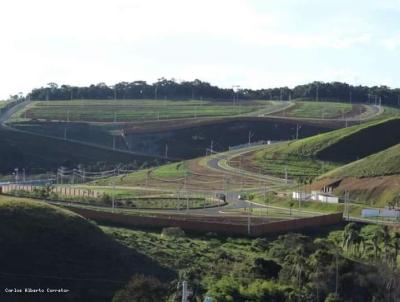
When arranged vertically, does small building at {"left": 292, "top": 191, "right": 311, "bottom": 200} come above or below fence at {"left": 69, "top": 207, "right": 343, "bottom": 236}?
below

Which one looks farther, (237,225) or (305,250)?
(237,225)

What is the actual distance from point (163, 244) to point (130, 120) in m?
130

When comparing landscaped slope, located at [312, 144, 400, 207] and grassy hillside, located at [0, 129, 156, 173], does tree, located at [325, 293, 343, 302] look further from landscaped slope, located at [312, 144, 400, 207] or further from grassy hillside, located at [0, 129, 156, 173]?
grassy hillside, located at [0, 129, 156, 173]

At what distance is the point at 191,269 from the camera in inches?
1987

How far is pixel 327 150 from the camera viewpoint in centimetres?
13850

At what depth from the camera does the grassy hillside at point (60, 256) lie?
45.9 m

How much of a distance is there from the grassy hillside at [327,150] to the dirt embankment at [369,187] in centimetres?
2021

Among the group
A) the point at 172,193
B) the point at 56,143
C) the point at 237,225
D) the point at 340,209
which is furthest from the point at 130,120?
the point at 237,225

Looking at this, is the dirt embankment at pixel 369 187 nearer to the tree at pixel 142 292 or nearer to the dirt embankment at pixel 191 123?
the tree at pixel 142 292

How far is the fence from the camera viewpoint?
6938 cm

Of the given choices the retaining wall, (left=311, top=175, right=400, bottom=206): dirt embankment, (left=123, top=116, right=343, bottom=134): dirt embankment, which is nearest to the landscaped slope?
(left=311, top=175, right=400, bottom=206): dirt embankment

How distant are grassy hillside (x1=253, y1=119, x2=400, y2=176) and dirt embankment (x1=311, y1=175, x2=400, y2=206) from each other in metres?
20.2

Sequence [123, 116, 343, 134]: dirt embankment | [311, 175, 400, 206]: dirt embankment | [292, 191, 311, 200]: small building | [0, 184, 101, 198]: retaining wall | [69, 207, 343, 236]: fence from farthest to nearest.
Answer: [123, 116, 343, 134]: dirt embankment
[292, 191, 311, 200]: small building
[311, 175, 400, 206]: dirt embankment
[0, 184, 101, 198]: retaining wall
[69, 207, 343, 236]: fence

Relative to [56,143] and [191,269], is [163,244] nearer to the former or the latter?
[191,269]
